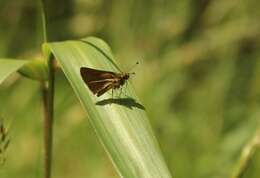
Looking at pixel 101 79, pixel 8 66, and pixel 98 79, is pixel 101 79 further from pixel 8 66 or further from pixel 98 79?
pixel 8 66

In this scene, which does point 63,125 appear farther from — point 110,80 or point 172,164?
point 110,80

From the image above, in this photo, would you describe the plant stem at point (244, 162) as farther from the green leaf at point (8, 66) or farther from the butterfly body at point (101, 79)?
the green leaf at point (8, 66)

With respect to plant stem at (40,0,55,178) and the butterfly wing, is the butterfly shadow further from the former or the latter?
plant stem at (40,0,55,178)

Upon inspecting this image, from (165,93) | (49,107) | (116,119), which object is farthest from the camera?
(165,93)

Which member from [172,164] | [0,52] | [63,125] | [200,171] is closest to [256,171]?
[200,171]

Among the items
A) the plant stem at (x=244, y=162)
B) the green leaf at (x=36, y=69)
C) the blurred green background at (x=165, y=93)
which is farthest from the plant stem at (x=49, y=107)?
the blurred green background at (x=165, y=93)

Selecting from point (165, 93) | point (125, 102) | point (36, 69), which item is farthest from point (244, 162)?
point (165, 93)
